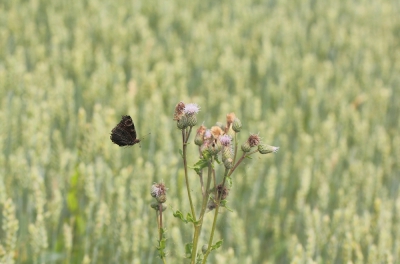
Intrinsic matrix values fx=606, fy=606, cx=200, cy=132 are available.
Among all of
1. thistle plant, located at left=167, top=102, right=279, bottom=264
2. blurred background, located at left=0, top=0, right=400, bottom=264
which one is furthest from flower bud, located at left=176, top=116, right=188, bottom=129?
blurred background, located at left=0, top=0, right=400, bottom=264

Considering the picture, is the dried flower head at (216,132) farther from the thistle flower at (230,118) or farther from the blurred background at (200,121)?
the blurred background at (200,121)

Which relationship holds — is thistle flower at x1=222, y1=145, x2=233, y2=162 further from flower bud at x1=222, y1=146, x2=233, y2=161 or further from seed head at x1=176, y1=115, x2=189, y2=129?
seed head at x1=176, y1=115, x2=189, y2=129

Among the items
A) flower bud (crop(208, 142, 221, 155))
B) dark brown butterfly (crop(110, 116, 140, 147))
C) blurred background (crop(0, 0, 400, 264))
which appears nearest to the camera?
flower bud (crop(208, 142, 221, 155))

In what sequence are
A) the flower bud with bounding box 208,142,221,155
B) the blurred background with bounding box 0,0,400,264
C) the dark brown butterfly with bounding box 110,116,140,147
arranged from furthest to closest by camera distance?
the blurred background with bounding box 0,0,400,264, the dark brown butterfly with bounding box 110,116,140,147, the flower bud with bounding box 208,142,221,155

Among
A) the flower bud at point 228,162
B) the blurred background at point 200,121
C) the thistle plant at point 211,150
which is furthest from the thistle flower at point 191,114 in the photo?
the blurred background at point 200,121

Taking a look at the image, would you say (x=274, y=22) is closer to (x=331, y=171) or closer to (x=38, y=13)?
(x=38, y=13)

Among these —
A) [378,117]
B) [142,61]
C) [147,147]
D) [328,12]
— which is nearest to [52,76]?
[142,61]

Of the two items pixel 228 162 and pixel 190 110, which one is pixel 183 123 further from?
pixel 228 162
